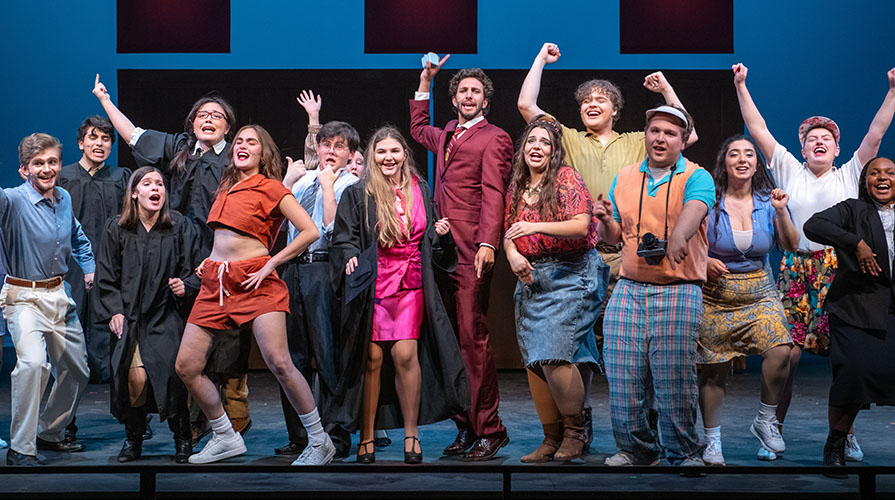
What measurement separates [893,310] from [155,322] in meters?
3.16

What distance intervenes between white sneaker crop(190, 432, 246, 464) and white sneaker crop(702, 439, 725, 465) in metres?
1.99

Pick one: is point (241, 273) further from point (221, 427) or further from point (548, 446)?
point (548, 446)

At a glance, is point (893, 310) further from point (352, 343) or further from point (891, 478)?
point (352, 343)

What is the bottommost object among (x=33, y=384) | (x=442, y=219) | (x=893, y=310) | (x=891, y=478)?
(x=891, y=478)

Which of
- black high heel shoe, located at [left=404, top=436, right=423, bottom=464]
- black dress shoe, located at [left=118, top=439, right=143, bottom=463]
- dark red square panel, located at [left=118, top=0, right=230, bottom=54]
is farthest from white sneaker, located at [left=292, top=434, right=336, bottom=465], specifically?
dark red square panel, located at [left=118, top=0, right=230, bottom=54]

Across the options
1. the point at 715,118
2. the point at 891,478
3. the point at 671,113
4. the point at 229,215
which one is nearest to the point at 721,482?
the point at 891,478

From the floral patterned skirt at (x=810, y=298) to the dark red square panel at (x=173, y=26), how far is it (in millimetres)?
4617

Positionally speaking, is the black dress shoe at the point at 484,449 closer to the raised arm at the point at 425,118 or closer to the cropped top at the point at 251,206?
the cropped top at the point at 251,206

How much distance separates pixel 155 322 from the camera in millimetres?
4328

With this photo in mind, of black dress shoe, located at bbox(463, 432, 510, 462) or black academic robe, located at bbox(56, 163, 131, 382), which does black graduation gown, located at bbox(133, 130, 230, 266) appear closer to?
black academic robe, located at bbox(56, 163, 131, 382)

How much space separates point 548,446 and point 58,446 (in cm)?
230

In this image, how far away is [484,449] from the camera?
429 centimetres

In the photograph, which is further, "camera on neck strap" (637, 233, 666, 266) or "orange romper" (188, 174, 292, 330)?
"orange romper" (188, 174, 292, 330)

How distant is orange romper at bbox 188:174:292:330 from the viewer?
160 inches
